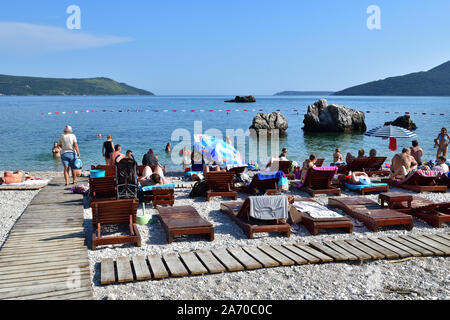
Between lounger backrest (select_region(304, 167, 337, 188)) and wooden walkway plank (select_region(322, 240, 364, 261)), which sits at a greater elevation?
lounger backrest (select_region(304, 167, 337, 188))

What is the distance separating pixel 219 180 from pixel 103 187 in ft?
9.99

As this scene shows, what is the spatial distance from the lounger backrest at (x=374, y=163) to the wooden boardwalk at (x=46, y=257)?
33.0 ft

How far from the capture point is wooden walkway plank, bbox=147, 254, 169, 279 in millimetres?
5668

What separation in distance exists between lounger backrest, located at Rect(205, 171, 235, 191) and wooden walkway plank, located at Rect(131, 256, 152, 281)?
4559 mm

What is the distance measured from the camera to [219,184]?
10.9 m

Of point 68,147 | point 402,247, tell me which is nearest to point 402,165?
point 402,247

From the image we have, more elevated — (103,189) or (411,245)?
(103,189)

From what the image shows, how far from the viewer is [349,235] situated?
7848 mm

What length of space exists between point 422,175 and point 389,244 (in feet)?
17.8

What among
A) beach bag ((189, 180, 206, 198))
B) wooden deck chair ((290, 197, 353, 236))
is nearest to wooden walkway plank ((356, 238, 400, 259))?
wooden deck chair ((290, 197, 353, 236))

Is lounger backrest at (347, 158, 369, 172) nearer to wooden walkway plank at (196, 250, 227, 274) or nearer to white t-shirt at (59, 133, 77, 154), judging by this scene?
wooden walkway plank at (196, 250, 227, 274)

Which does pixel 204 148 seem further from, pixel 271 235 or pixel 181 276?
pixel 181 276

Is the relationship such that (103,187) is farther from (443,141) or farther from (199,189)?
(443,141)
